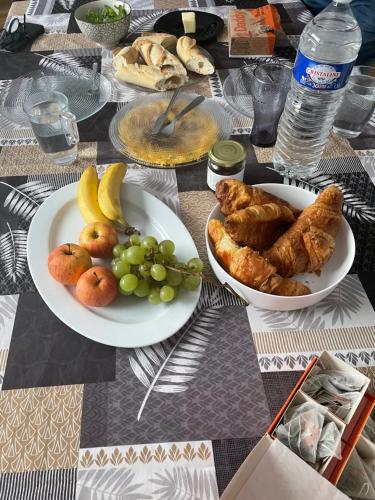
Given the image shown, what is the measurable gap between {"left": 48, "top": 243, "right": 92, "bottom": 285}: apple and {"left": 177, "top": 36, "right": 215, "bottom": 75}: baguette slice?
2.48 ft

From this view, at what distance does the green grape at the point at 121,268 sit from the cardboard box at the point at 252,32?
88 centimetres

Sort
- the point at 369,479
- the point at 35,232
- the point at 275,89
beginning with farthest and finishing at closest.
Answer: the point at 275,89 < the point at 35,232 < the point at 369,479

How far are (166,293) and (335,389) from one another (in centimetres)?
29

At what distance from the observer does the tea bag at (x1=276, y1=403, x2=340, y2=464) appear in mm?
479

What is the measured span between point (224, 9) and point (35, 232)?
112 cm

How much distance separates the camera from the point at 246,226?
72 centimetres

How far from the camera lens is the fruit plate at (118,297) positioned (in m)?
0.66

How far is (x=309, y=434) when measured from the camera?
49cm

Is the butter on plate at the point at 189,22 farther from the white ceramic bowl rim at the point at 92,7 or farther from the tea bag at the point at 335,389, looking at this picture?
the tea bag at the point at 335,389

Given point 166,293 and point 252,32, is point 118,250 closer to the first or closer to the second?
point 166,293

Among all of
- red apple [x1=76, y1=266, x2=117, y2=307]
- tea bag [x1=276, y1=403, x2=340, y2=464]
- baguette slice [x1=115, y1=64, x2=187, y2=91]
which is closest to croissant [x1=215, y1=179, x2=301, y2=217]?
red apple [x1=76, y1=266, x2=117, y2=307]

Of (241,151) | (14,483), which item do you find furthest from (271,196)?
(14,483)

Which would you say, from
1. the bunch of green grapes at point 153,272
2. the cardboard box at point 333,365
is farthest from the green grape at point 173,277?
the cardboard box at point 333,365

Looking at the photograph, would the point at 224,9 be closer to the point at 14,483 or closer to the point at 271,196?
the point at 271,196
